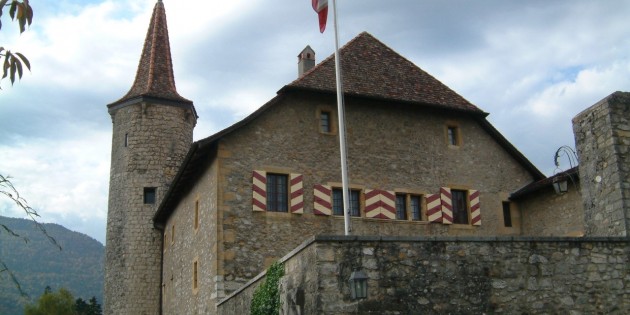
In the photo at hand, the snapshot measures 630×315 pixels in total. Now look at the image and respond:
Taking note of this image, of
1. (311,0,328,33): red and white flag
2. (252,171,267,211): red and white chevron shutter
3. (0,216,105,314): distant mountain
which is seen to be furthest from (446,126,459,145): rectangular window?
(0,216,105,314): distant mountain

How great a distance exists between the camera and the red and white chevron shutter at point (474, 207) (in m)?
19.9

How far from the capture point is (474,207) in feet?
65.5

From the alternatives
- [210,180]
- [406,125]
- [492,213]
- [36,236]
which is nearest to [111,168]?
[210,180]

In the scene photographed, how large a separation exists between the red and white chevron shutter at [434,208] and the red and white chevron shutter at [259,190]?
469 cm

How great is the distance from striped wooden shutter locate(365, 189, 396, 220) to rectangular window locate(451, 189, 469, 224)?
6.60 feet

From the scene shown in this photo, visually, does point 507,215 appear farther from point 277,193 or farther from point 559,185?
point 277,193

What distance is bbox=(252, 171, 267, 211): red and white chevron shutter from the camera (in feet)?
57.3

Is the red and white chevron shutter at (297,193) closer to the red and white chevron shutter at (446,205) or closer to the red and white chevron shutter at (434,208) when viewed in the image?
the red and white chevron shutter at (434,208)

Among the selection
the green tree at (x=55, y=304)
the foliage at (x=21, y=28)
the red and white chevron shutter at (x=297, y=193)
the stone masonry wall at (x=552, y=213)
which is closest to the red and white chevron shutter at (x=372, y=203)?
the red and white chevron shutter at (x=297, y=193)

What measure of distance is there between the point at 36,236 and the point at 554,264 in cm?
13439

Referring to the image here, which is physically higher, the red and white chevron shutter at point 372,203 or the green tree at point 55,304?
the red and white chevron shutter at point 372,203

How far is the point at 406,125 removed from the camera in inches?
788

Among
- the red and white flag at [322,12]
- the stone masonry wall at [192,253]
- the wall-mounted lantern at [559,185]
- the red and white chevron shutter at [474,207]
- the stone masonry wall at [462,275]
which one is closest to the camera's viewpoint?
the stone masonry wall at [462,275]

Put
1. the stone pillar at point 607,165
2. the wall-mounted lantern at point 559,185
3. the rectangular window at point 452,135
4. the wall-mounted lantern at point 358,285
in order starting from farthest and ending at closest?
the rectangular window at point 452,135
the wall-mounted lantern at point 559,185
the stone pillar at point 607,165
the wall-mounted lantern at point 358,285
